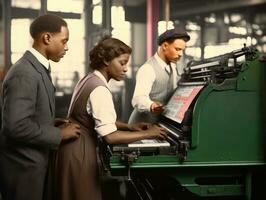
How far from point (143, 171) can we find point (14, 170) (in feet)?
2.42

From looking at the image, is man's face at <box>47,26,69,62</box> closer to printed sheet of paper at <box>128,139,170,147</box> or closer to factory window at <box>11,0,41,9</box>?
printed sheet of paper at <box>128,139,170,147</box>

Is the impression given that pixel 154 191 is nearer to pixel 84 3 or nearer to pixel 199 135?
pixel 199 135

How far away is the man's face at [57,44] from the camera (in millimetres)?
2215

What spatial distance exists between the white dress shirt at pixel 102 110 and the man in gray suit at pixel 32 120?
15 cm

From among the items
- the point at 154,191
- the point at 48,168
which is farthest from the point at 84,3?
the point at 48,168

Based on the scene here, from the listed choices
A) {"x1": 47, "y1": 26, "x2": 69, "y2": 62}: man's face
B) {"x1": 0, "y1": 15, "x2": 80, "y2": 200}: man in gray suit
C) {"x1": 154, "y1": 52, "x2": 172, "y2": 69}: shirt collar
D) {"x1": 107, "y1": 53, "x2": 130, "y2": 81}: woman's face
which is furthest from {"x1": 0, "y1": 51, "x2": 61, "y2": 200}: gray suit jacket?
{"x1": 154, "y1": 52, "x2": 172, "y2": 69}: shirt collar

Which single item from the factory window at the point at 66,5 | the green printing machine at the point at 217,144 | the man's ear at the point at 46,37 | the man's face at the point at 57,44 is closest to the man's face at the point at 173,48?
the green printing machine at the point at 217,144

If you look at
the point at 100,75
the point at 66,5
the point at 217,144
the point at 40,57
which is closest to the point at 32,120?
the point at 40,57

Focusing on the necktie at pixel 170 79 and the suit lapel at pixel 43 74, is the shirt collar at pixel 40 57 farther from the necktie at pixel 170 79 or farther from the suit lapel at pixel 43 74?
the necktie at pixel 170 79

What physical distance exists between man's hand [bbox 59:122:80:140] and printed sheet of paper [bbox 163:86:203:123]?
2.55 ft

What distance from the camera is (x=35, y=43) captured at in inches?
87.1

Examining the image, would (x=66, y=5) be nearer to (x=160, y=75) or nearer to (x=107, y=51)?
(x=160, y=75)

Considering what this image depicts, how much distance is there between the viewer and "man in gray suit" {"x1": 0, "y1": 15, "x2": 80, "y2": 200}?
2.00m

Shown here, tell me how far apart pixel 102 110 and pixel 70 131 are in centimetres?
22
